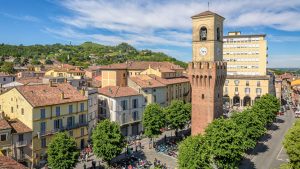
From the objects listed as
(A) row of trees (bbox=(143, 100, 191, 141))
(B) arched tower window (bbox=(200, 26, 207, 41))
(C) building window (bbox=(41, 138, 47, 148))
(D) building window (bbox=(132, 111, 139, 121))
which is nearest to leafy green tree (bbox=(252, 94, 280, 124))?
(A) row of trees (bbox=(143, 100, 191, 141))

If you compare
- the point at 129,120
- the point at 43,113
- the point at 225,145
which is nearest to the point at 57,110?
the point at 43,113

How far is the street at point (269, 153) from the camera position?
50.4m

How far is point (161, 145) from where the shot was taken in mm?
60344

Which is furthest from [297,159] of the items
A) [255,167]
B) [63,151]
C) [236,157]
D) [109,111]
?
[109,111]

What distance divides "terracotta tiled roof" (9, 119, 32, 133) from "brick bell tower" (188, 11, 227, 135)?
29.8 m

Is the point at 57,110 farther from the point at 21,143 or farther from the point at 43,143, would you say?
the point at 21,143

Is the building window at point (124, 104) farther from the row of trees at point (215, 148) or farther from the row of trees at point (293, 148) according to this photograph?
the row of trees at point (293, 148)

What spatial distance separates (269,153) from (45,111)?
41.6 m

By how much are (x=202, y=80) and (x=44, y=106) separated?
1118 inches

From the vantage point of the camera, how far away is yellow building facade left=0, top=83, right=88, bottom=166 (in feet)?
162

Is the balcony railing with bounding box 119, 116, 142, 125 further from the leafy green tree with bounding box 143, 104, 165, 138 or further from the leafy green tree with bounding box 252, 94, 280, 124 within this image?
Result: the leafy green tree with bounding box 252, 94, 280, 124

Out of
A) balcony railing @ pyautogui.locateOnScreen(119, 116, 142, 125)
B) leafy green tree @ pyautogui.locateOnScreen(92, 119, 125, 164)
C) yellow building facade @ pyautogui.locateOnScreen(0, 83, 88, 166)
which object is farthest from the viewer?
balcony railing @ pyautogui.locateOnScreen(119, 116, 142, 125)

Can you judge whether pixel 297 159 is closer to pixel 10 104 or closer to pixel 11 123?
pixel 11 123

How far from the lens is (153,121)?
193 ft
